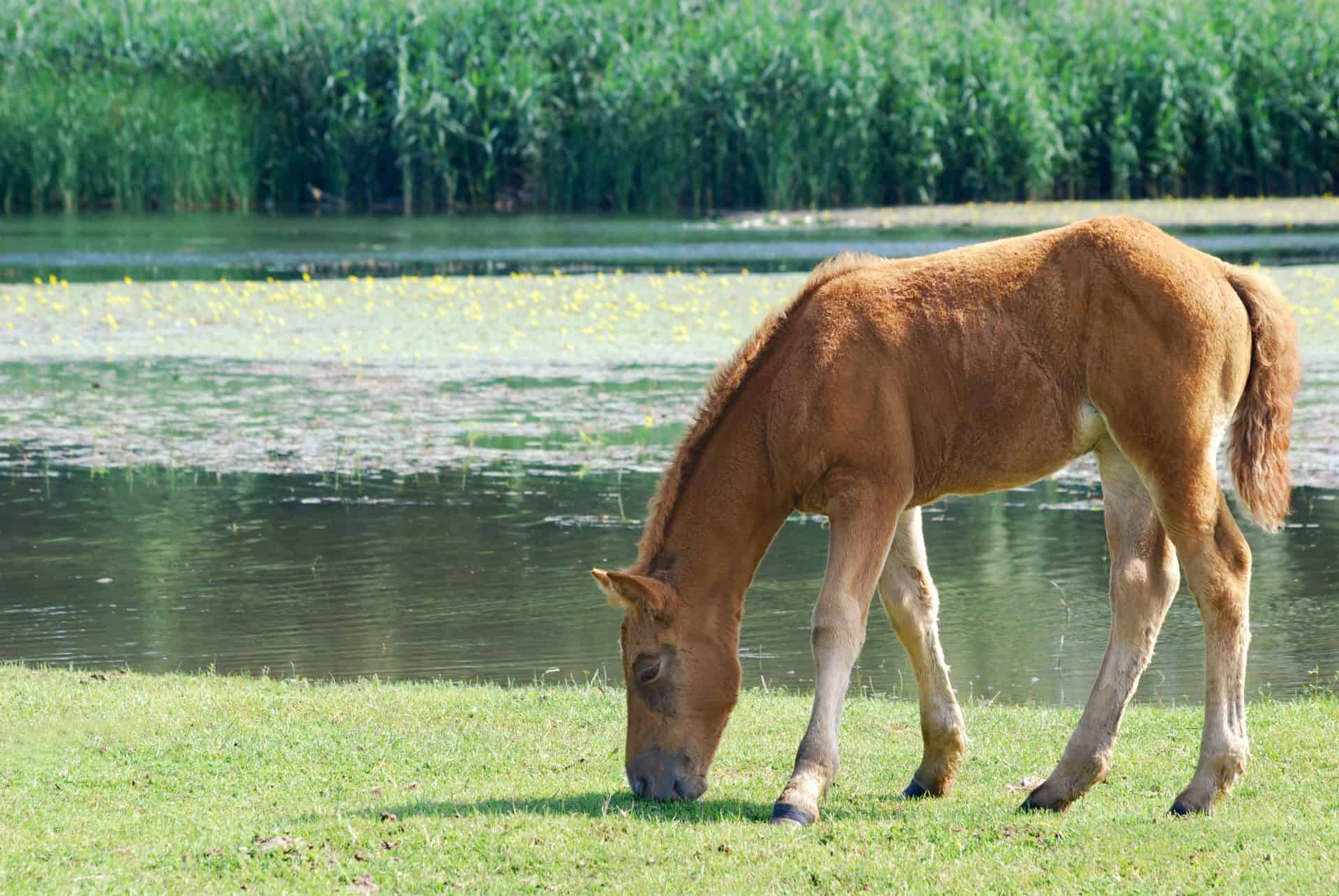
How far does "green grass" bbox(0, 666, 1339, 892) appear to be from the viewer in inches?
207

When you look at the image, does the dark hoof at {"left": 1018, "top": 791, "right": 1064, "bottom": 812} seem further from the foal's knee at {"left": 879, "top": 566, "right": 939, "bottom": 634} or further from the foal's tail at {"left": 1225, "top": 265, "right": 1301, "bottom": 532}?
the foal's tail at {"left": 1225, "top": 265, "right": 1301, "bottom": 532}

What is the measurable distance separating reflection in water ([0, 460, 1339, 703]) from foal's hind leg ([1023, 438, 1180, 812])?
7.44 feet

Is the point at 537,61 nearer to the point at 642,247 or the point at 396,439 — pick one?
the point at 642,247

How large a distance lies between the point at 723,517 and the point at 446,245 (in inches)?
963

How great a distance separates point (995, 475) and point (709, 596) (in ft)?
3.35

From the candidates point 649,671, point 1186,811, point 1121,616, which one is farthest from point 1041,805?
point 649,671

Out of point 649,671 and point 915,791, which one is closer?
point 649,671

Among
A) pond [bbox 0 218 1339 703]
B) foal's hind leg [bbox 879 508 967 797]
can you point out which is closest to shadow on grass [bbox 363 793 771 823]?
foal's hind leg [bbox 879 508 967 797]

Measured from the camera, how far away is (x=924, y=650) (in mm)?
6527

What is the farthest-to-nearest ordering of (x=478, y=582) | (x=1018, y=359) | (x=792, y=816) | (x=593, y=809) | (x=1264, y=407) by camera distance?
(x=478, y=582), (x=1264, y=407), (x=1018, y=359), (x=593, y=809), (x=792, y=816)

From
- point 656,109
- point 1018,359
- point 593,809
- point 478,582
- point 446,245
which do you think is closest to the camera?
point 593,809

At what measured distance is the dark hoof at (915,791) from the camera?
252 inches

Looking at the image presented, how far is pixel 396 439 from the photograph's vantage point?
15.0m

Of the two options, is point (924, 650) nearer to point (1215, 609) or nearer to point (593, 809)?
point (1215, 609)
